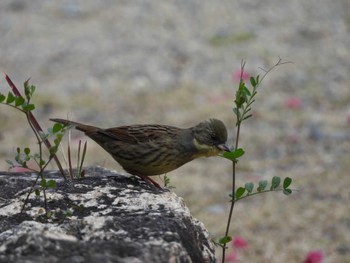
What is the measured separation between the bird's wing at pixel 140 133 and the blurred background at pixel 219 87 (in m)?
2.24

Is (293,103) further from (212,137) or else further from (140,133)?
(140,133)

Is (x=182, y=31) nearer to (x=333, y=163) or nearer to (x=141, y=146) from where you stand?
(x=333, y=163)

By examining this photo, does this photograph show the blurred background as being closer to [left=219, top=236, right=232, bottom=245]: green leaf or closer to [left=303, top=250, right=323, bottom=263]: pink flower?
[left=303, top=250, right=323, bottom=263]: pink flower

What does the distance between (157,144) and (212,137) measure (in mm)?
397

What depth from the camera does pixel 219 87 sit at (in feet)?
37.5

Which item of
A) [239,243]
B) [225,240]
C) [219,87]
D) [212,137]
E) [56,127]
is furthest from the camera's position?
[219,87]

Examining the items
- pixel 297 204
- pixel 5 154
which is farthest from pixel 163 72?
pixel 297 204

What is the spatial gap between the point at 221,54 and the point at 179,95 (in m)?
1.49

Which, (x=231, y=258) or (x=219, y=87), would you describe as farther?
(x=219, y=87)

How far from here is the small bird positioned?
14.6 ft

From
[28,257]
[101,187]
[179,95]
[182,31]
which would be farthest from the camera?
[182,31]

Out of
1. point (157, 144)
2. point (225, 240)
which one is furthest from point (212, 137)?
point (225, 240)

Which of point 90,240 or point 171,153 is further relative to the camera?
point 171,153

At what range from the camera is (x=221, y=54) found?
1234cm
